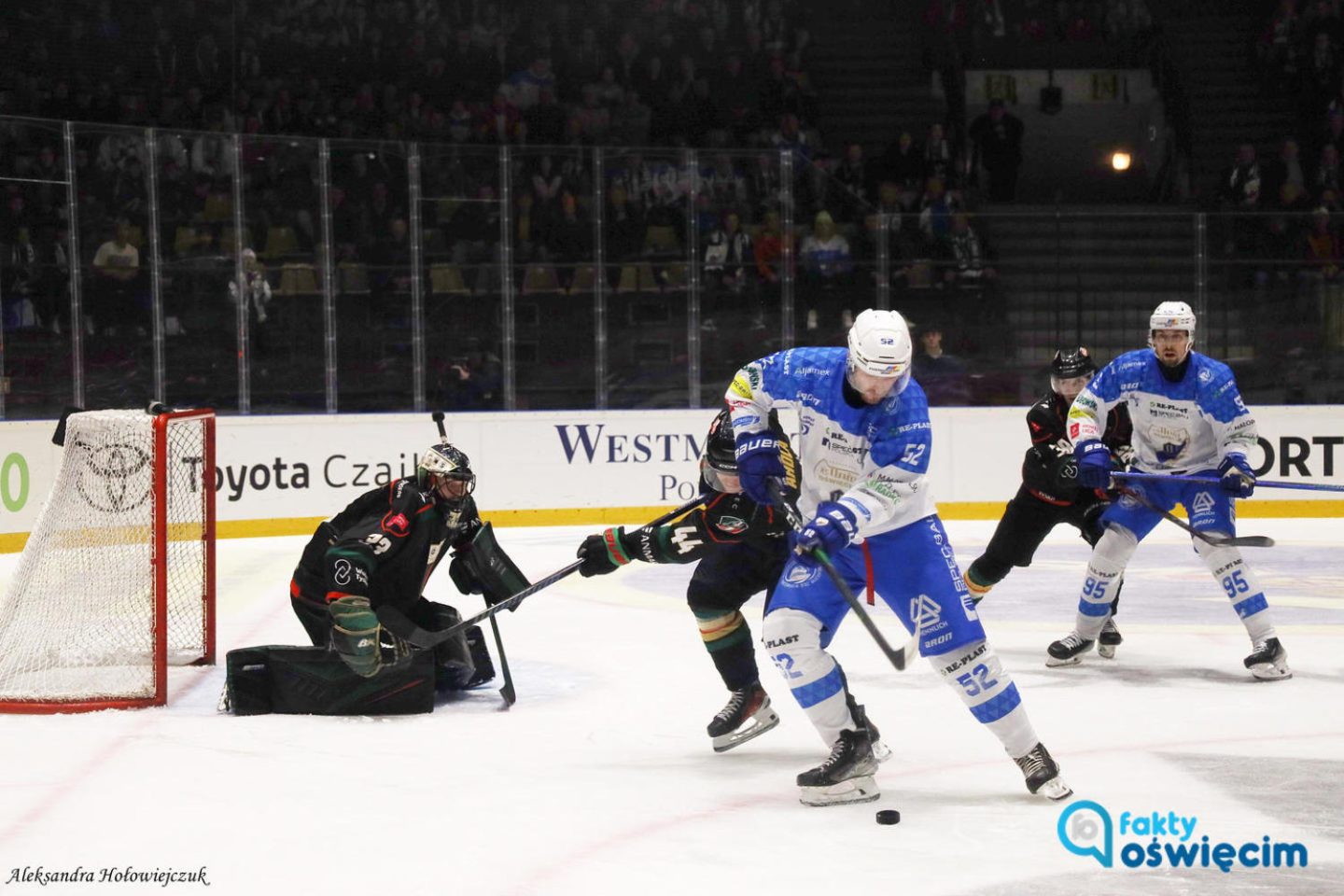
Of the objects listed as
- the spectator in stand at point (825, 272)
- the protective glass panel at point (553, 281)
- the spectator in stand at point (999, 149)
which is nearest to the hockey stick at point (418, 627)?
the protective glass panel at point (553, 281)

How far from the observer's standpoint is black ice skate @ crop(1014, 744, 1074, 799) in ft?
12.5

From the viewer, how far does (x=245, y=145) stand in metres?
9.76

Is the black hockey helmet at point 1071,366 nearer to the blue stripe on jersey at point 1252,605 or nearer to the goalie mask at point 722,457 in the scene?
the blue stripe on jersey at point 1252,605

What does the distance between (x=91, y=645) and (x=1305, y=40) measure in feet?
40.4

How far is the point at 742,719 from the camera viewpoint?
4500 mm

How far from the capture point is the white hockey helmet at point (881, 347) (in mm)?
3721

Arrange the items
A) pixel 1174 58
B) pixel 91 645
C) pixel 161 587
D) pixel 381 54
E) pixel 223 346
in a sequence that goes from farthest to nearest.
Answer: pixel 1174 58 → pixel 381 54 → pixel 223 346 → pixel 91 645 → pixel 161 587

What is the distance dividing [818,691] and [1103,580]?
2.15m

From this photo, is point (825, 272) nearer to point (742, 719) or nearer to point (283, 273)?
point (283, 273)

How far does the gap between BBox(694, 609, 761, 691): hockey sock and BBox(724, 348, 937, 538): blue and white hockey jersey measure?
0.61m

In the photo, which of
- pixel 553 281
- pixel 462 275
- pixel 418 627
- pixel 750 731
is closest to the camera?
pixel 750 731

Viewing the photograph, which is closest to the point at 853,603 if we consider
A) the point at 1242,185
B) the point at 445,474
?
the point at 445,474

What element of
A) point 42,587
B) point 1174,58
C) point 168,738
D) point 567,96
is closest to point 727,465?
point 168,738

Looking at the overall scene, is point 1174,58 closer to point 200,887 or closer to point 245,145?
point 245,145
